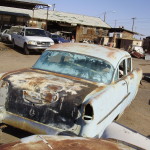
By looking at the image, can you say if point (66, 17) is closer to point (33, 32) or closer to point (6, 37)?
point (6, 37)

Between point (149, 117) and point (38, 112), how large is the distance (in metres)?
3.54

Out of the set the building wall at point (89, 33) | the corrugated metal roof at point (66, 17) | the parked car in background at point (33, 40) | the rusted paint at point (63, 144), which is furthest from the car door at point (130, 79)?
the building wall at point (89, 33)

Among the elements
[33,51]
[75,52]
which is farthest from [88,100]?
[33,51]

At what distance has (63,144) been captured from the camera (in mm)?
2111

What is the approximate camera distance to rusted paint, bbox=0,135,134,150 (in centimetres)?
202

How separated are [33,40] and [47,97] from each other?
11.9m

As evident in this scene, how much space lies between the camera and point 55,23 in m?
33.1

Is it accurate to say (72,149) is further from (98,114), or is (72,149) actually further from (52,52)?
(52,52)

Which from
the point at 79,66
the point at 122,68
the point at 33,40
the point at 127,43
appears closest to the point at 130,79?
the point at 122,68

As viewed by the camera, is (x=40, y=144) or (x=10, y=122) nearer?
(x=40, y=144)

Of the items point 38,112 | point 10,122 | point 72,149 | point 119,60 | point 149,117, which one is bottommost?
point 149,117

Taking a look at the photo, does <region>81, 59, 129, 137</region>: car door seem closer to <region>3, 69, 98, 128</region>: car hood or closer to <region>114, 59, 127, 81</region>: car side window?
<region>114, 59, 127, 81</region>: car side window

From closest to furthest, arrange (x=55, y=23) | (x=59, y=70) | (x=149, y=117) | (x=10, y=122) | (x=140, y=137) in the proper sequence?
(x=140, y=137) → (x=10, y=122) → (x=59, y=70) → (x=149, y=117) → (x=55, y=23)

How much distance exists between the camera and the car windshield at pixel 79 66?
4530 mm
